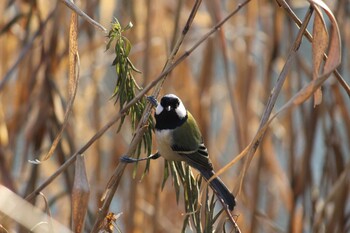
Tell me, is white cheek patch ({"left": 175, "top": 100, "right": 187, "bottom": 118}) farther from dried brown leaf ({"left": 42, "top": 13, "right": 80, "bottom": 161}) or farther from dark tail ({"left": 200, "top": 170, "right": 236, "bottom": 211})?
dried brown leaf ({"left": 42, "top": 13, "right": 80, "bottom": 161})

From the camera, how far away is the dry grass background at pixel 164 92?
85.7 inches

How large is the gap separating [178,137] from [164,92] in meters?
0.64

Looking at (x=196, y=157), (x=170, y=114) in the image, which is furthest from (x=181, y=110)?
(x=196, y=157)

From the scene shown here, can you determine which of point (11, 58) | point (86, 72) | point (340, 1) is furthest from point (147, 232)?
point (340, 1)

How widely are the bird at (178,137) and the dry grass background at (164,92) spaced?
265mm

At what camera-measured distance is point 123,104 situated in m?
1.24

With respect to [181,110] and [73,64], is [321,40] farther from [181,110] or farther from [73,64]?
[181,110]

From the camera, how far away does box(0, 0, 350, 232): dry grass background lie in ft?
7.14

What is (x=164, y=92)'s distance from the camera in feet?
7.82

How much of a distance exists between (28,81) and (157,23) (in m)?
0.49

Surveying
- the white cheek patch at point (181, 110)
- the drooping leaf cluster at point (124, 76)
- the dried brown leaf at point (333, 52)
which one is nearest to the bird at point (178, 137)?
the white cheek patch at point (181, 110)

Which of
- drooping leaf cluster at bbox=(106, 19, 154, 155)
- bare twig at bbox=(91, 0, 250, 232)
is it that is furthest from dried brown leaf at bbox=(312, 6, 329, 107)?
drooping leaf cluster at bbox=(106, 19, 154, 155)

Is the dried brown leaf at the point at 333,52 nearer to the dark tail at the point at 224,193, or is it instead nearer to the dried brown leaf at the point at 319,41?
the dried brown leaf at the point at 319,41

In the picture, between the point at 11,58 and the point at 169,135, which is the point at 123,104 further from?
Result: the point at 11,58
